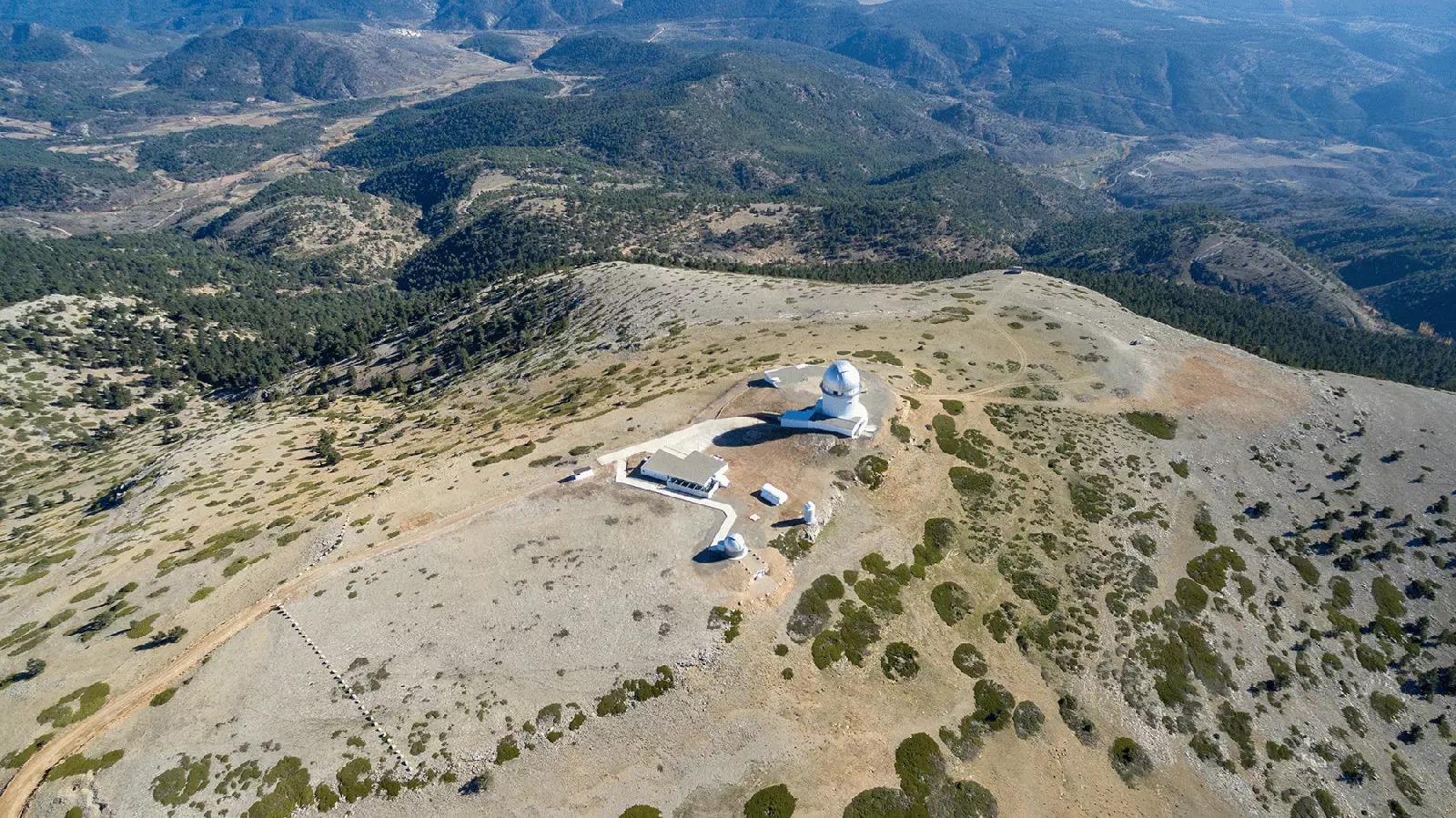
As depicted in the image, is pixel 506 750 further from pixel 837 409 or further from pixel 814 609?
→ pixel 837 409

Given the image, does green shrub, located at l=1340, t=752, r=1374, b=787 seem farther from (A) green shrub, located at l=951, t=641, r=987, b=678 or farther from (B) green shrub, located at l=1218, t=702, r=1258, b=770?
(A) green shrub, located at l=951, t=641, r=987, b=678

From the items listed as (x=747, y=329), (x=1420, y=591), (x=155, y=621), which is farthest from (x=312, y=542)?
(x=1420, y=591)

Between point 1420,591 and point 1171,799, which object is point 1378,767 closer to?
point 1171,799

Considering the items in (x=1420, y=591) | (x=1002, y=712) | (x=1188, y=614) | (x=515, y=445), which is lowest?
(x=1420, y=591)

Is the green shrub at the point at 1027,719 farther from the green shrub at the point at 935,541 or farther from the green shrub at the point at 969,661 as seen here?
the green shrub at the point at 935,541

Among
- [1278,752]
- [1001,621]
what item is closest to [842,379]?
[1001,621]

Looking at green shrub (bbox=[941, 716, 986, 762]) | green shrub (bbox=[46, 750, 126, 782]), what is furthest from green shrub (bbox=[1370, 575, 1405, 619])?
green shrub (bbox=[46, 750, 126, 782])
